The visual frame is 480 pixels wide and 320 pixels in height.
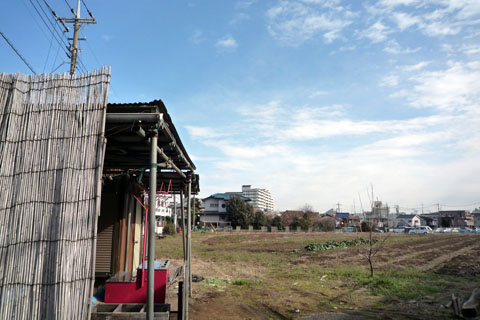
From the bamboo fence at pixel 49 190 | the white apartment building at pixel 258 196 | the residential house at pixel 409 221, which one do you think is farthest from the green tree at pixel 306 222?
the white apartment building at pixel 258 196

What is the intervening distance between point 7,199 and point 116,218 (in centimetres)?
343

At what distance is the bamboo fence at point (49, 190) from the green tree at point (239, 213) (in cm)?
4960

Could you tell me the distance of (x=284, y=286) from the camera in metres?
9.89

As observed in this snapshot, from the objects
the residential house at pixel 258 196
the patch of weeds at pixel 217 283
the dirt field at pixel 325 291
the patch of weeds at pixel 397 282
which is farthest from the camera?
the residential house at pixel 258 196

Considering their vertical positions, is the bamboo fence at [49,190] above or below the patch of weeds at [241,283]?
above

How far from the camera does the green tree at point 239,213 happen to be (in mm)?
52656

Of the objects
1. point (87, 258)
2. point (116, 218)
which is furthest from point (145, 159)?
point (87, 258)

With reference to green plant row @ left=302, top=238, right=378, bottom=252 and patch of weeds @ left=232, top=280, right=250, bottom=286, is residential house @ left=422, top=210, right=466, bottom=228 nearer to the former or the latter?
green plant row @ left=302, top=238, right=378, bottom=252

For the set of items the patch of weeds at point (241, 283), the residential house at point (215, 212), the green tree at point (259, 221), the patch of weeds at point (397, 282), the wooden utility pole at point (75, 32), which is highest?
the wooden utility pole at point (75, 32)

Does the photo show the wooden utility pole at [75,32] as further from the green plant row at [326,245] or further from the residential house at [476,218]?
the residential house at [476,218]

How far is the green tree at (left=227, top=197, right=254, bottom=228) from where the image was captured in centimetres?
5266

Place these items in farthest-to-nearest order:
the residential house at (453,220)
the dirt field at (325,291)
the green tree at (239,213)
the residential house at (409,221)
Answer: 1. the residential house at (409,221)
2. the residential house at (453,220)
3. the green tree at (239,213)
4. the dirt field at (325,291)

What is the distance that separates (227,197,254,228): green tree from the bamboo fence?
49.6 m

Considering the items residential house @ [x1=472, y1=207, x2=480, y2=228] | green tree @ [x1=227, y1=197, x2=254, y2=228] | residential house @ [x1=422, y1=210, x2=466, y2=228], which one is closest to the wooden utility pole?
green tree @ [x1=227, y1=197, x2=254, y2=228]
